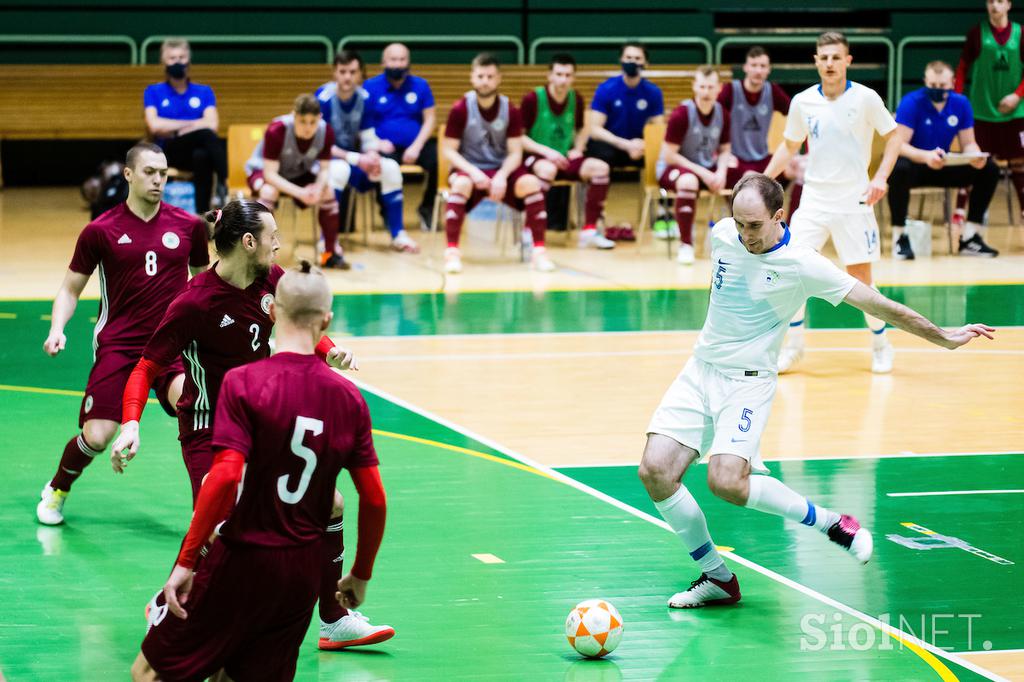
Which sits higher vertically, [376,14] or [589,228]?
[376,14]

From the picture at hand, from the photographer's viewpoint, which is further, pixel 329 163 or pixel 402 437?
pixel 329 163

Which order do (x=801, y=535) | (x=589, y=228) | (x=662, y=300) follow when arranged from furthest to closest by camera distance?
(x=589, y=228) < (x=662, y=300) < (x=801, y=535)

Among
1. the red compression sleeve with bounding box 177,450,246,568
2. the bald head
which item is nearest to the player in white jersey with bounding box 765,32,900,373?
the bald head

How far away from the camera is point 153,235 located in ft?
22.2

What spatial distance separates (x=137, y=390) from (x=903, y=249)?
1123cm

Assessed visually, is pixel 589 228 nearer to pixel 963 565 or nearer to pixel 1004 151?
pixel 1004 151

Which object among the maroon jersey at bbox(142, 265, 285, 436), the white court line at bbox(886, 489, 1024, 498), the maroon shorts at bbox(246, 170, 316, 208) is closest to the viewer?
the maroon jersey at bbox(142, 265, 285, 436)

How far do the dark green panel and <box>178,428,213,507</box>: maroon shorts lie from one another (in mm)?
2177

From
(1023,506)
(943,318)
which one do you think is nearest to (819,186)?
(943,318)

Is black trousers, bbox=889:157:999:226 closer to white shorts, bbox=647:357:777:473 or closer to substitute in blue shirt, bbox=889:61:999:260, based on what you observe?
substitute in blue shirt, bbox=889:61:999:260

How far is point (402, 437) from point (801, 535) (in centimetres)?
257

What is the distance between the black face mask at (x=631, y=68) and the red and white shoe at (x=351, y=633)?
10.9 meters

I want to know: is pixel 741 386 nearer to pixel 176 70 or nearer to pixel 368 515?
pixel 368 515

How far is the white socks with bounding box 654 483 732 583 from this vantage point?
5828 mm
